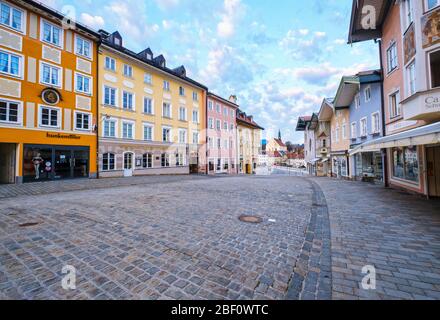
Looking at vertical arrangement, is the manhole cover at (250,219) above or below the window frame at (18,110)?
below

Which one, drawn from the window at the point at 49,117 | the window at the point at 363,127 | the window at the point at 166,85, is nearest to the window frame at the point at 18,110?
the window at the point at 49,117

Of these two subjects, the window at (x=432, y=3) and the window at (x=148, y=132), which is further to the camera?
the window at (x=148, y=132)

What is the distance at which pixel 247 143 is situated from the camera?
149ft

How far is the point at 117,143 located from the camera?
2030cm

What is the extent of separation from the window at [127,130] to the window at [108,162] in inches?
98.8

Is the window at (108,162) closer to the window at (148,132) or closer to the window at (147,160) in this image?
the window at (147,160)

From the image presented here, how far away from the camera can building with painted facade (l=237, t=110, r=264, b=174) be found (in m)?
42.8

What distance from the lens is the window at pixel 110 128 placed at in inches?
771

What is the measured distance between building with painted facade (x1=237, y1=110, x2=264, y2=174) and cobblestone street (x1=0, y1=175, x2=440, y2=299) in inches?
1433

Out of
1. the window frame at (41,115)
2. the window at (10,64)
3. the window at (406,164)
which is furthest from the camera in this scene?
the window frame at (41,115)

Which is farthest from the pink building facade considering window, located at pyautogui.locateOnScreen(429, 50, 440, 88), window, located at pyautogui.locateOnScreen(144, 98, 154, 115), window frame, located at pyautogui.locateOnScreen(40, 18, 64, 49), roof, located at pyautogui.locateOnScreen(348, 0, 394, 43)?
window, located at pyautogui.locateOnScreen(429, 50, 440, 88)
